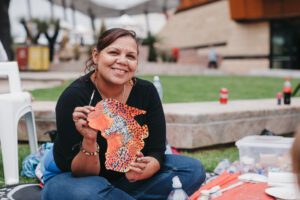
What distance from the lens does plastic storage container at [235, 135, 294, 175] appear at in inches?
163

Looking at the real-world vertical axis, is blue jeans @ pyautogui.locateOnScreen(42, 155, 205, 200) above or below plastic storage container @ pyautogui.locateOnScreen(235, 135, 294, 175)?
above

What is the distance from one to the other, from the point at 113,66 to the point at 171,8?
4732cm

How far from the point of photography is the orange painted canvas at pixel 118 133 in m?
2.50

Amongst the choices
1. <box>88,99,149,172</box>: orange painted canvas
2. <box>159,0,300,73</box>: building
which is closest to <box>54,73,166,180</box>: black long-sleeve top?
<box>88,99,149,172</box>: orange painted canvas

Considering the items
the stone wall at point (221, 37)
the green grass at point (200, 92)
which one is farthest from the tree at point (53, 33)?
the green grass at point (200, 92)

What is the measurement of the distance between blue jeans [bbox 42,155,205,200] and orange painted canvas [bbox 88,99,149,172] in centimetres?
13

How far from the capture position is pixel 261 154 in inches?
168

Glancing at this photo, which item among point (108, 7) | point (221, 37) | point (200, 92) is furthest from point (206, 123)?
point (108, 7)

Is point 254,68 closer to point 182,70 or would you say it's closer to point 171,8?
point 182,70

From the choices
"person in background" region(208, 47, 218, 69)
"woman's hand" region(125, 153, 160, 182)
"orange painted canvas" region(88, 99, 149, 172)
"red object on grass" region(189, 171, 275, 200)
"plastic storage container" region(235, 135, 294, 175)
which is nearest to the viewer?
"orange painted canvas" region(88, 99, 149, 172)

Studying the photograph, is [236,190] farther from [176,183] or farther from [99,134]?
[99,134]

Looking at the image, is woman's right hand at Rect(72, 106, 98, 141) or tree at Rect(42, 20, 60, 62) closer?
woman's right hand at Rect(72, 106, 98, 141)

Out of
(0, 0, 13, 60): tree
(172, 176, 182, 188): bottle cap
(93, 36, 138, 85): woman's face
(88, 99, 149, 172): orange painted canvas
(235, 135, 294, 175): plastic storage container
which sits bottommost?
(235, 135, 294, 175): plastic storage container

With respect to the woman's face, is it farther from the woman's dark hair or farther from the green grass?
the green grass
